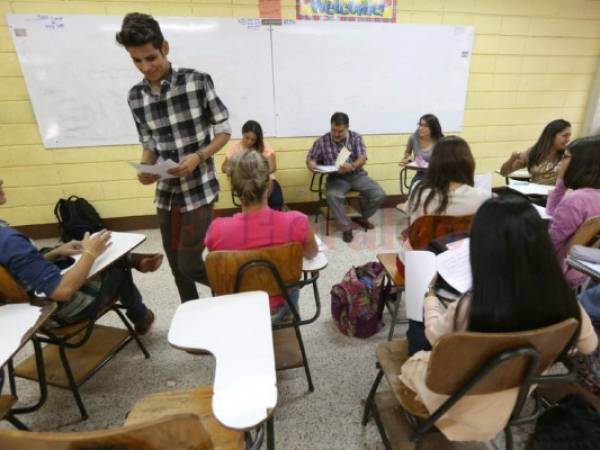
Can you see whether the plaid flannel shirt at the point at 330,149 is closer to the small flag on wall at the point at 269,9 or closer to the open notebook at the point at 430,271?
the small flag on wall at the point at 269,9

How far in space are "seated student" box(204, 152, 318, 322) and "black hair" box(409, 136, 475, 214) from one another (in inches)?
29.6

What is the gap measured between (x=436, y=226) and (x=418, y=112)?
2.66 metres

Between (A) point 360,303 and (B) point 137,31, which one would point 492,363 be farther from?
(B) point 137,31

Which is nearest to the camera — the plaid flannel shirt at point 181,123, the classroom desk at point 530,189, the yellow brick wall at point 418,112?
the plaid flannel shirt at point 181,123

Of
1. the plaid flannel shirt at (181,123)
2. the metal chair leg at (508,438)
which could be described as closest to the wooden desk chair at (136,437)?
the metal chair leg at (508,438)

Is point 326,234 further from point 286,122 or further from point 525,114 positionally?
point 525,114

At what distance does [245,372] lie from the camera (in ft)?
2.60

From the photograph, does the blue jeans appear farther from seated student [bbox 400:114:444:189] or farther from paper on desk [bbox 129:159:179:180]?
seated student [bbox 400:114:444:189]

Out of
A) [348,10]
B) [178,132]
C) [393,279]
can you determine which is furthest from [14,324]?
[348,10]

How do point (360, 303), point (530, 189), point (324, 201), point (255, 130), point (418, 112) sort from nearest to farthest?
point (360, 303), point (530, 189), point (255, 130), point (418, 112), point (324, 201)

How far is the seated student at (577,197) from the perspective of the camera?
5.05 feet

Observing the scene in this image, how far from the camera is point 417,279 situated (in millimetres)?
1261

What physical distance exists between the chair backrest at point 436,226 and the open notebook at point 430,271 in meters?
0.22

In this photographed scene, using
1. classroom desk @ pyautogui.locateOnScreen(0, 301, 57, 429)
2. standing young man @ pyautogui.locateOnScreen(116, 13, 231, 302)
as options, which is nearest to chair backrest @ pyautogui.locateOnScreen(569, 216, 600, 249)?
standing young man @ pyautogui.locateOnScreen(116, 13, 231, 302)
